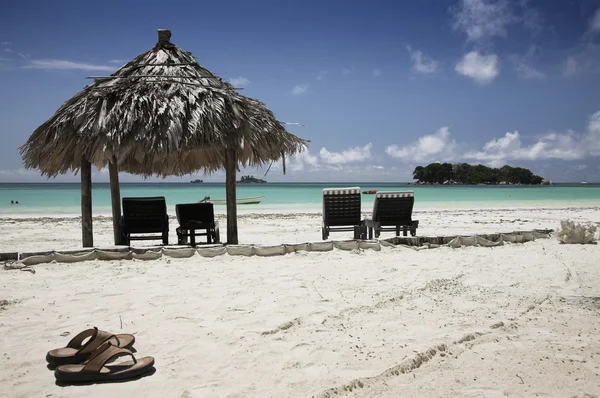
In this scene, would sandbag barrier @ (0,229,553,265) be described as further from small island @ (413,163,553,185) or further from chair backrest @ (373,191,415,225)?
small island @ (413,163,553,185)

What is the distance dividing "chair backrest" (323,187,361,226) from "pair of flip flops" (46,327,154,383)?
5.05 meters

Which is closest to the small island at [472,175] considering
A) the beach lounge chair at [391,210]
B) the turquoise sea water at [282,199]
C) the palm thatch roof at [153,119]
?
the turquoise sea water at [282,199]

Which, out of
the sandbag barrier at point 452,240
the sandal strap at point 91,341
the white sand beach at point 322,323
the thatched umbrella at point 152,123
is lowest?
the white sand beach at point 322,323

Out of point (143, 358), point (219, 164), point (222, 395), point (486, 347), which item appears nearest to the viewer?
point (222, 395)

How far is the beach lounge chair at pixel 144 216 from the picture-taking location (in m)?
6.81

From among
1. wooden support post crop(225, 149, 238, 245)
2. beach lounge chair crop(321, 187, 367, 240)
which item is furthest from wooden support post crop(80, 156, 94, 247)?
beach lounge chair crop(321, 187, 367, 240)

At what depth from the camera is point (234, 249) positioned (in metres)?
6.07

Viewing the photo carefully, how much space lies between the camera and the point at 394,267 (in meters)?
5.32

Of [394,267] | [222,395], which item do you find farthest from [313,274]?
→ [222,395]

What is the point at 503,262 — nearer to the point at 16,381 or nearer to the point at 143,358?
the point at 143,358

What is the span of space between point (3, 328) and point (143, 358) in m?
1.31

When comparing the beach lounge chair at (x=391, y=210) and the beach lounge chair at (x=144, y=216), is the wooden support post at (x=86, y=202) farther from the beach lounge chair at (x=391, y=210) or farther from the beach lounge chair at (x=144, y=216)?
the beach lounge chair at (x=391, y=210)

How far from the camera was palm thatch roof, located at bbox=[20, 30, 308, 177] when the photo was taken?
6.22 m

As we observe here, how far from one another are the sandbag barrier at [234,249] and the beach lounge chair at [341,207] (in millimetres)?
1176
